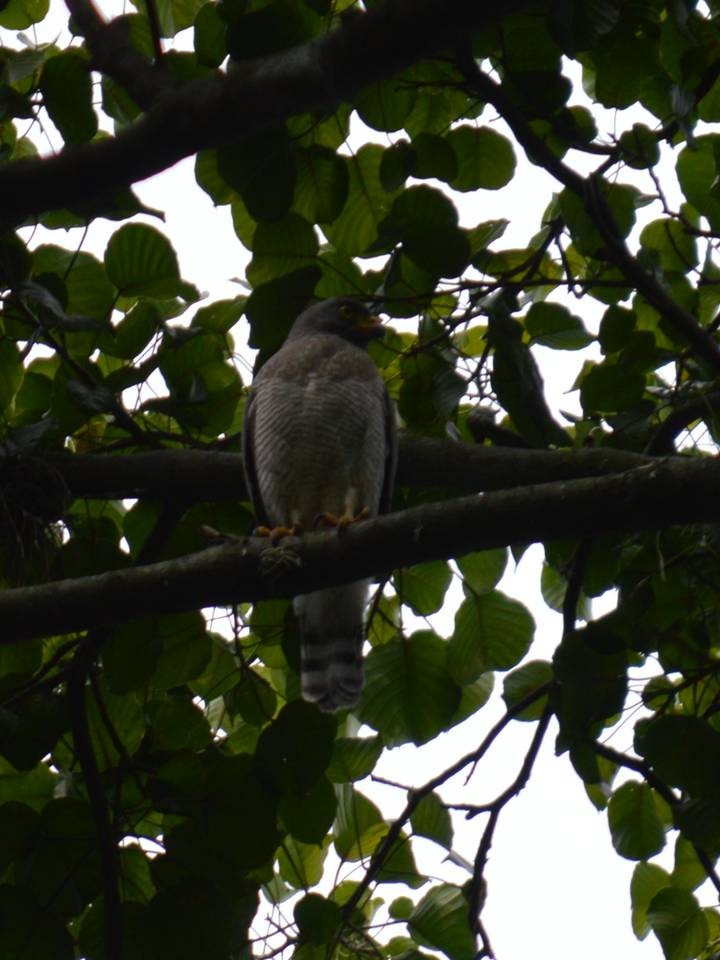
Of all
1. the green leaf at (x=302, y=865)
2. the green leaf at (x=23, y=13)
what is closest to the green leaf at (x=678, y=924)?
the green leaf at (x=302, y=865)

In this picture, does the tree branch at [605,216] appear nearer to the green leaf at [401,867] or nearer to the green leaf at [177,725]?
the green leaf at [401,867]

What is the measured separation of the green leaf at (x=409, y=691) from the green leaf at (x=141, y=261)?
5.04 feet

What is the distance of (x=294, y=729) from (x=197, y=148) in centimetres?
246

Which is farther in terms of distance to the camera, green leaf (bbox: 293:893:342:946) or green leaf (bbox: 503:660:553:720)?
green leaf (bbox: 503:660:553:720)

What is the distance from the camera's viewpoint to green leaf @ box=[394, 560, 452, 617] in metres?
4.70

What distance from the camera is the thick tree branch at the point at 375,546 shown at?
3.07 meters

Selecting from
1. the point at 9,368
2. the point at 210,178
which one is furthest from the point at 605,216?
the point at 9,368

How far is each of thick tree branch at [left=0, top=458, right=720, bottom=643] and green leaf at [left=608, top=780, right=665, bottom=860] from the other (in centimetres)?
162

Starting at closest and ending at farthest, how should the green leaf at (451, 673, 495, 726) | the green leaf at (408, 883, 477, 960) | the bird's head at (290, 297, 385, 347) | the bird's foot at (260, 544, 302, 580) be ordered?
the bird's foot at (260, 544, 302, 580)
the green leaf at (408, 883, 477, 960)
the green leaf at (451, 673, 495, 726)
the bird's head at (290, 297, 385, 347)

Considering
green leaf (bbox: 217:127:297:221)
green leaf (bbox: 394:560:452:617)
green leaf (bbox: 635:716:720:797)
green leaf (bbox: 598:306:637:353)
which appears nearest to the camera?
green leaf (bbox: 635:716:720:797)

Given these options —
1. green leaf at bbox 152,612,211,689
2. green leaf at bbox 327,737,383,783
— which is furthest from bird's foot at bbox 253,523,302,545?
green leaf at bbox 327,737,383,783

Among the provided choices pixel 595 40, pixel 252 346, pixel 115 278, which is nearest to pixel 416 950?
pixel 252 346

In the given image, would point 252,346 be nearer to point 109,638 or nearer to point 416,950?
point 109,638

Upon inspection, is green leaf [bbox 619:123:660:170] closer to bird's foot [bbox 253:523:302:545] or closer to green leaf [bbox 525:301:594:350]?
green leaf [bbox 525:301:594:350]
